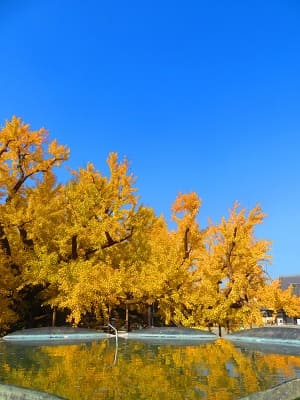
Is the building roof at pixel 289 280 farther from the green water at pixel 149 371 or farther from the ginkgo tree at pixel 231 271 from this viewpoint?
the green water at pixel 149 371

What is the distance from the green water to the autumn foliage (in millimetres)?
8406

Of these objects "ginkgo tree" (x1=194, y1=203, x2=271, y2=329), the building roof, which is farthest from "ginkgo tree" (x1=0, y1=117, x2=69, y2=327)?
the building roof

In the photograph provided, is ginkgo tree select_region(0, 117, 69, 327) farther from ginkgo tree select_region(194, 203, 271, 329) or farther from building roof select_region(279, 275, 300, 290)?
building roof select_region(279, 275, 300, 290)

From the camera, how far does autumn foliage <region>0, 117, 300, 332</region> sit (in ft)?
53.4

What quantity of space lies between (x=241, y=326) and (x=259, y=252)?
3.63 m

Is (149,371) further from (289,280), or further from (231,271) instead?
(289,280)

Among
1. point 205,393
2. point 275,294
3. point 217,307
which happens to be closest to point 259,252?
point 217,307

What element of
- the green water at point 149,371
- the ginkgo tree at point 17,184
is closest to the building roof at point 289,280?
the ginkgo tree at point 17,184

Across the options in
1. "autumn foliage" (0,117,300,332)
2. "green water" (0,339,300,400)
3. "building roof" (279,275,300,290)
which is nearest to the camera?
"green water" (0,339,300,400)

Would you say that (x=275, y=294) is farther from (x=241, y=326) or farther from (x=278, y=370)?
(x=278, y=370)

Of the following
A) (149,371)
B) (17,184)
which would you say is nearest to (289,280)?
(17,184)

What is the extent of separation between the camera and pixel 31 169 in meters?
18.1

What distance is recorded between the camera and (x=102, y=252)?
1812cm

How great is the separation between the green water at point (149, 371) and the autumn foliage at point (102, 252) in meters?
8.41
